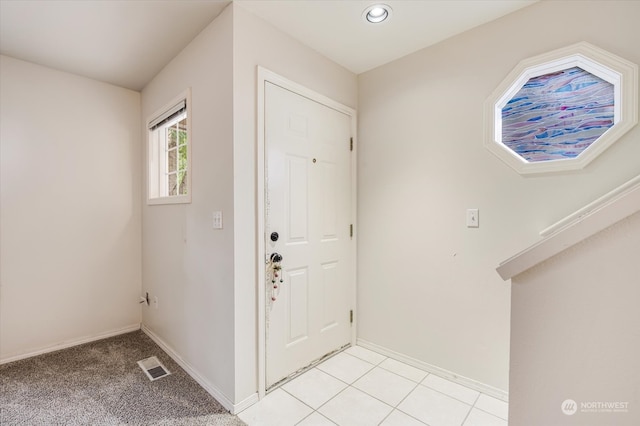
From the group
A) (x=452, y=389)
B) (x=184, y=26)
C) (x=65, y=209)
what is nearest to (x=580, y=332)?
(x=452, y=389)

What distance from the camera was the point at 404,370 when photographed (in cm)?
218

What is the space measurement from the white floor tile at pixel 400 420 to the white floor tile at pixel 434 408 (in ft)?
0.12

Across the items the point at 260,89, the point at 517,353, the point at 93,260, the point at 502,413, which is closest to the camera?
the point at 517,353

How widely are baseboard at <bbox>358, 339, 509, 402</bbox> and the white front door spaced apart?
0.88 feet

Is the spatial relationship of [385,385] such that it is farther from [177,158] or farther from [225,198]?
[177,158]

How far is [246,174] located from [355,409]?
1592 mm

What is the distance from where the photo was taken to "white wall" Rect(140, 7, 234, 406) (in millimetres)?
1771

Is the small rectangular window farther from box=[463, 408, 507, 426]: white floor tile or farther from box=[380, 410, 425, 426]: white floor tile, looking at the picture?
box=[463, 408, 507, 426]: white floor tile

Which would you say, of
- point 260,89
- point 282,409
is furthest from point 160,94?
point 282,409

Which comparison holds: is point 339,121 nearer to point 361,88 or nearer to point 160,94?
point 361,88

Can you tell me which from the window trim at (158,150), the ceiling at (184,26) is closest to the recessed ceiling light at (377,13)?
the ceiling at (184,26)

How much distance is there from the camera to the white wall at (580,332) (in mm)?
754

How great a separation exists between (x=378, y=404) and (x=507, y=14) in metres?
2.59

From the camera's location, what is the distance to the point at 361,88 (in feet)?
8.44
